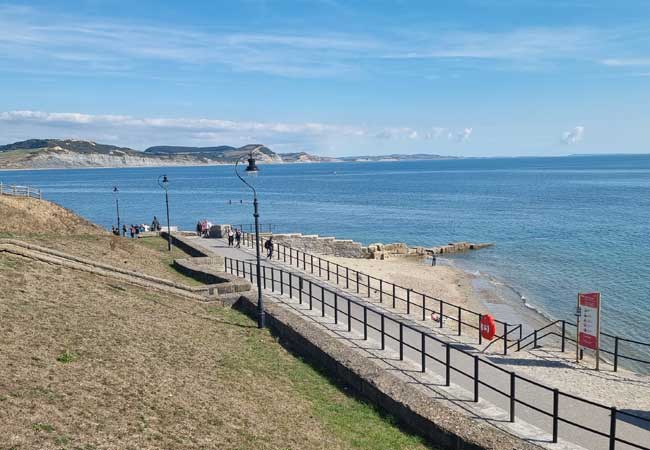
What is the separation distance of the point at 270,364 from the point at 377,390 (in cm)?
292

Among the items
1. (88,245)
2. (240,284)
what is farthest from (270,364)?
(88,245)

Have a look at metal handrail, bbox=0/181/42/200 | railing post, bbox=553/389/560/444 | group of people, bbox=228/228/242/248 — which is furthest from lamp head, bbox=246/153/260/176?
metal handrail, bbox=0/181/42/200

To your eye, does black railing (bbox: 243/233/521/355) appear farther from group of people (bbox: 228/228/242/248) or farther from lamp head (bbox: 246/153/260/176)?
lamp head (bbox: 246/153/260/176)

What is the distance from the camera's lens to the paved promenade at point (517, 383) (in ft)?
30.0

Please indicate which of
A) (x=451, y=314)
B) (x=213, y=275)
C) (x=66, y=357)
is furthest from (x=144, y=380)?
(x=451, y=314)

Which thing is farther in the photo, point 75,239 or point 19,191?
point 19,191

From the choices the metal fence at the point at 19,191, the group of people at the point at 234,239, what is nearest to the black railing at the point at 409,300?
the group of people at the point at 234,239

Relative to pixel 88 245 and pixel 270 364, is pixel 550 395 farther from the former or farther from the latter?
pixel 88 245

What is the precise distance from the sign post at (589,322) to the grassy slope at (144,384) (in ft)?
24.1

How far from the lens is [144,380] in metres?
9.09

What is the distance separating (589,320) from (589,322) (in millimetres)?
51

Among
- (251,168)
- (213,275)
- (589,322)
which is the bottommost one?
(589,322)

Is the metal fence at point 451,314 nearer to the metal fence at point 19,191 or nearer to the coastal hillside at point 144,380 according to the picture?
the coastal hillside at point 144,380

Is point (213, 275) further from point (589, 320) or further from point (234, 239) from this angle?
point (234, 239)
